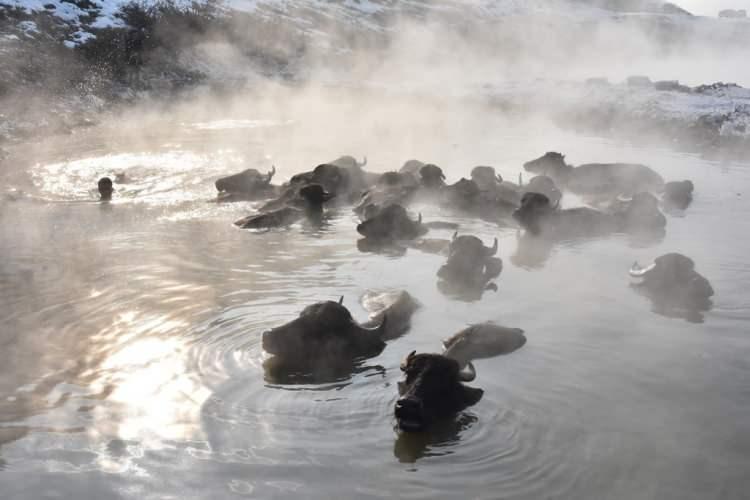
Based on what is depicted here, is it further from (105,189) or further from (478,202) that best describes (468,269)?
(105,189)

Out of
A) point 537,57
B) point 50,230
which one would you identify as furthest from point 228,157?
point 537,57

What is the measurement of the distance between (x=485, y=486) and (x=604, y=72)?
54668 millimetres

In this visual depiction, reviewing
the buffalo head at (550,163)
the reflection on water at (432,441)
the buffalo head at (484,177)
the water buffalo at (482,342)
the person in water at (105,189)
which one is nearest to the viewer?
the reflection on water at (432,441)

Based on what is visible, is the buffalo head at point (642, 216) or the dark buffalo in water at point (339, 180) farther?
the dark buffalo in water at point (339, 180)

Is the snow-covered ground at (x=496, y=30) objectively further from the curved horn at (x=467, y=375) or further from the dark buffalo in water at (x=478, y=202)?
the curved horn at (x=467, y=375)

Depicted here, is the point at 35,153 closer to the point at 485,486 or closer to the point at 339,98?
the point at 485,486

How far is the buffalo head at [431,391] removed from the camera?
548 cm

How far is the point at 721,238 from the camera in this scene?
12.0m

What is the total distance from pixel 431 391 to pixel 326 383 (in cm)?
110

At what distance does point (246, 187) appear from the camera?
15.1m

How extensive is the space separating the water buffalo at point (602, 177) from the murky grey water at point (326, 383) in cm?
351

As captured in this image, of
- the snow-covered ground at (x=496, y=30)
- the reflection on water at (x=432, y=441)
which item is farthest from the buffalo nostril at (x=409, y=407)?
the snow-covered ground at (x=496, y=30)

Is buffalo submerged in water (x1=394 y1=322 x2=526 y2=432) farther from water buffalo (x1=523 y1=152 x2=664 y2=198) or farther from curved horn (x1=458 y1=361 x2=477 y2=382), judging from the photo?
water buffalo (x1=523 y1=152 x2=664 y2=198)

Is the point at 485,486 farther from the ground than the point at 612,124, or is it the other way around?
the point at 612,124
